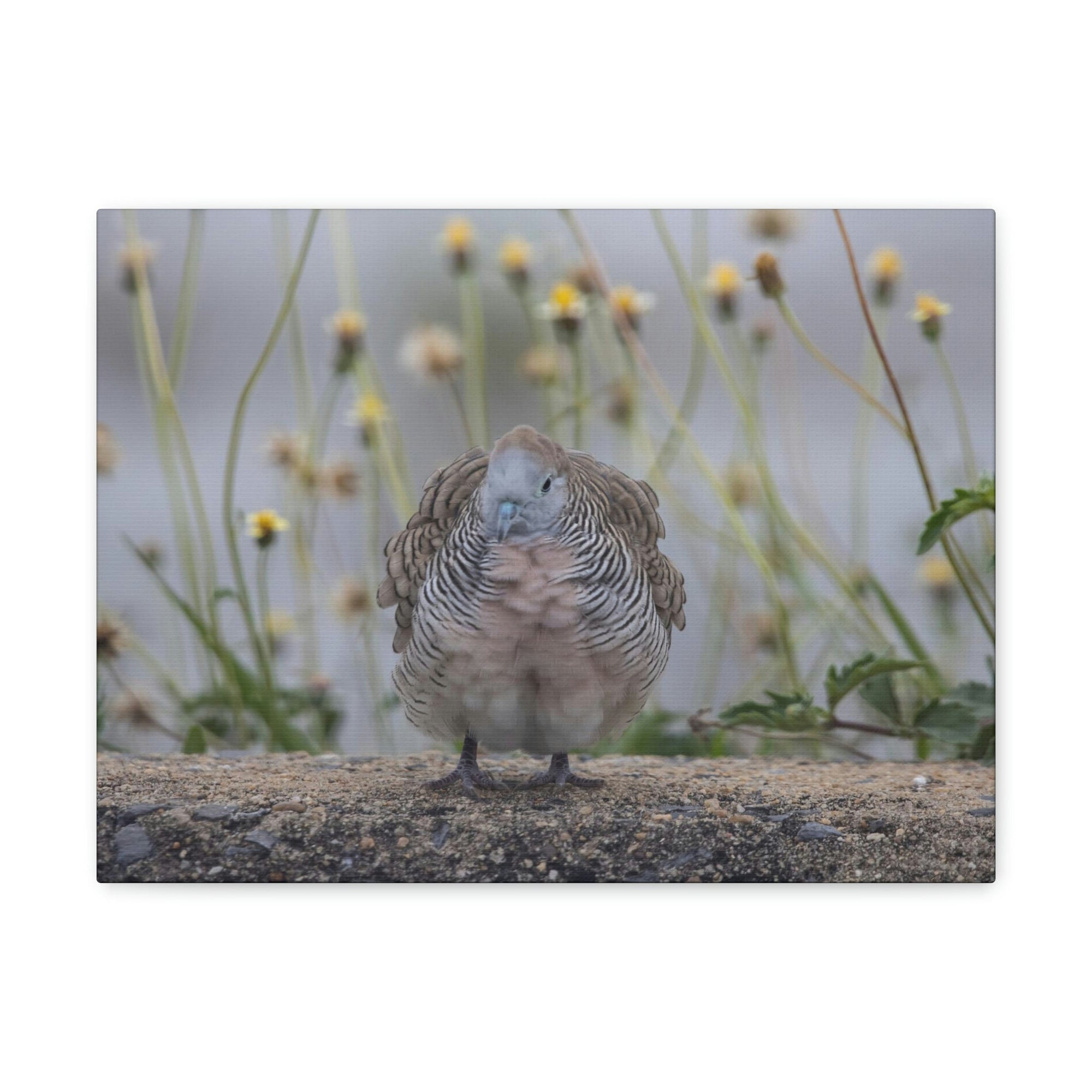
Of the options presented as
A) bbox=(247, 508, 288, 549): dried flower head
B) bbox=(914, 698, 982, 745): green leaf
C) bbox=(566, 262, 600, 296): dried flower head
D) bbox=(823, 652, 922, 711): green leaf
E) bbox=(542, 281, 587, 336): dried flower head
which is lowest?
bbox=(914, 698, 982, 745): green leaf

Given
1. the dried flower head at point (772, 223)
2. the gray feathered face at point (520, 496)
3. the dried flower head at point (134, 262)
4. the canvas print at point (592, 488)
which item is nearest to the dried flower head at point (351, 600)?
the canvas print at point (592, 488)

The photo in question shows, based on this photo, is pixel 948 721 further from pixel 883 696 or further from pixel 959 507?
pixel 959 507

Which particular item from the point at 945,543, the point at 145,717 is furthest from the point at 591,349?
the point at 145,717

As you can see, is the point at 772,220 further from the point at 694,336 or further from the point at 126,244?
the point at 126,244

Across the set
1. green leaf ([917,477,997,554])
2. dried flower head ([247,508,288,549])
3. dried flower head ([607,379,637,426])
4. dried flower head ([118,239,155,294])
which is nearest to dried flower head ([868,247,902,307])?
green leaf ([917,477,997,554])

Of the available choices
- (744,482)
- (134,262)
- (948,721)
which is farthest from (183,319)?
(948,721)

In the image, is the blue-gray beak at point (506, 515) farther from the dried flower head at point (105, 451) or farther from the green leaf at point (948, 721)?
the green leaf at point (948, 721)

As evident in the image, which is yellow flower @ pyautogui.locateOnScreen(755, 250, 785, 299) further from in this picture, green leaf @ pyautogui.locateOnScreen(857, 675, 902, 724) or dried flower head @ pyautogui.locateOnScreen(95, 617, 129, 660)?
dried flower head @ pyautogui.locateOnScreen(95, 617, 129, 660)

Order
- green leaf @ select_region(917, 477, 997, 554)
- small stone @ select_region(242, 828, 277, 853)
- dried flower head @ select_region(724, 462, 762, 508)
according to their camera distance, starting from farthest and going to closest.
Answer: dried flower head @ select_region(724, 462, 762, 508)
green leaf @ select_region(917, 477, 997, 554)
small stone @ select_region(242, 828, 277, 853)
